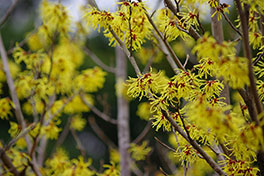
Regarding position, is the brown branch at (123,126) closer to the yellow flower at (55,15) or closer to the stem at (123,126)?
the stem at (123,126)

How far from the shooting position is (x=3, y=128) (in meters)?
6.82

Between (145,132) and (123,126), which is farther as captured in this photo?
(123,126)

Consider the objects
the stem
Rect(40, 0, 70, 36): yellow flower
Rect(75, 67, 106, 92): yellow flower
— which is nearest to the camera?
Rect(40, 0, 70, 36): yellow flower

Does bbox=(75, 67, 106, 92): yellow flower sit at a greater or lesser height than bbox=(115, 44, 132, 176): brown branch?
greater

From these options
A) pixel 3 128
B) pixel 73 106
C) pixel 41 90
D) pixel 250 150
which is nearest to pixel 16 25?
pixel 3 128

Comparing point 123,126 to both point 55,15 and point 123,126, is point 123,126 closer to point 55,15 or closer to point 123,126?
point 123,126

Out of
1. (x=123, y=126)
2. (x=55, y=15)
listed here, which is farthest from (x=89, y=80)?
(x=55, y=15)

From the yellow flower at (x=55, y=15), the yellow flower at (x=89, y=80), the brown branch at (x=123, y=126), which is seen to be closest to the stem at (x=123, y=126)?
the brown branch at (x=123, y=126)

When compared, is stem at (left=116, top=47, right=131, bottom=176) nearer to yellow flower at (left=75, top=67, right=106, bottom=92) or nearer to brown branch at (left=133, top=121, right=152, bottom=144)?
brown branch at (left=133, top=121, right=152, bottom=144)

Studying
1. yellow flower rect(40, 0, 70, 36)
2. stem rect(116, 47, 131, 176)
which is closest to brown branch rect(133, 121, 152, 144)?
stem rect(116, 47, 131, 176)

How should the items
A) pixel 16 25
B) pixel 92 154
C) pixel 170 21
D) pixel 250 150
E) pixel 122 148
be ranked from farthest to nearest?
pixel 16 25, pixel 92 154, pixel 122 148, pixel 170 21, pixel 250 150

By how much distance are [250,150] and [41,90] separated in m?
1.74

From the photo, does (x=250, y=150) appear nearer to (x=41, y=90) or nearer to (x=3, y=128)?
(x=41, y=90)

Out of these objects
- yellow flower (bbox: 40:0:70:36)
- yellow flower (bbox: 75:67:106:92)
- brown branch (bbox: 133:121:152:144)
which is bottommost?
brown branch (bbox: 133:121:152:144)
